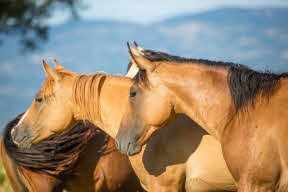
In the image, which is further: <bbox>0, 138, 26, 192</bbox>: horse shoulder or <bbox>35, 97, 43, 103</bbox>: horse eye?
<bbox>0, 138, 26, 192</bbox>: horse shoulder

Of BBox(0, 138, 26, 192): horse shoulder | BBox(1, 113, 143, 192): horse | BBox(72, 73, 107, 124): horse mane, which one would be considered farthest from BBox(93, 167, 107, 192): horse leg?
BBox(0, 138, 26, 192): horse shoulder

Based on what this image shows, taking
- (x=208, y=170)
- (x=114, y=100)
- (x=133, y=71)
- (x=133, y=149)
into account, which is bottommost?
(x=208, y=170)

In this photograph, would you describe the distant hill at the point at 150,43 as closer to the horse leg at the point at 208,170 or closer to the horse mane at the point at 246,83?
the horse leg at the point at 208,170

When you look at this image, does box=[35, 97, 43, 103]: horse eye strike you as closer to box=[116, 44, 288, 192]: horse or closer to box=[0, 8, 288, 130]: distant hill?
box=[116, 44, 288, 192]: horse

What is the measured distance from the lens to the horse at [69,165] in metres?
4.29

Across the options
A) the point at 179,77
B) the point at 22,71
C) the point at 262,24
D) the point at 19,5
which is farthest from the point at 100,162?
the point at 22,71

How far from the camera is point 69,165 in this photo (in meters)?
4.33

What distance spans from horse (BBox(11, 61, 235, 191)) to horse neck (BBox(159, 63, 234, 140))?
1.59ft

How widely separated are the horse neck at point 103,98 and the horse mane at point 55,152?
42 centimetres

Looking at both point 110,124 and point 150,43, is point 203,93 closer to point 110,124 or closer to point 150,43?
point 110,124

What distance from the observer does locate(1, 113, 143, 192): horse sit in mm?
4285

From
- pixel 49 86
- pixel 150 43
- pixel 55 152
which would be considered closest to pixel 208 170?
pixel 55 152

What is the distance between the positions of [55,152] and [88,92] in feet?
2.96

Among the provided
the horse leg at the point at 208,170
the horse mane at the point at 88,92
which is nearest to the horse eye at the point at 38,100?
the horse mane at the point at 88,92
